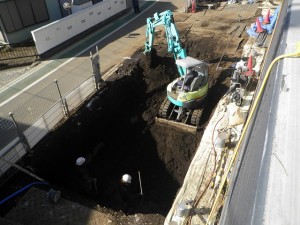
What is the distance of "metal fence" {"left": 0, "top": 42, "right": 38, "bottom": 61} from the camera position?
18016 mm

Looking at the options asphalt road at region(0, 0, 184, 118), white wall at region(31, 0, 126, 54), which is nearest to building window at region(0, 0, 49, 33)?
white wall at region(31, 0, 126, 54)

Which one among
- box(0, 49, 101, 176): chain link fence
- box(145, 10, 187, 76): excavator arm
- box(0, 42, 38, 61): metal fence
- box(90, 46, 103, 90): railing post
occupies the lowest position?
box(0, 42, 38, 61): metal fence

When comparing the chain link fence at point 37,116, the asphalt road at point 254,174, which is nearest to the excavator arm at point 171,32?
the chain link fence at point 37,116

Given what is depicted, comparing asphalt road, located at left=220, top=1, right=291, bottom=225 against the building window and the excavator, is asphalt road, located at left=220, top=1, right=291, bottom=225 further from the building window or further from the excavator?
the building window

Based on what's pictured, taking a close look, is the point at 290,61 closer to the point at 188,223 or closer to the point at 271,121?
the point at 271,121

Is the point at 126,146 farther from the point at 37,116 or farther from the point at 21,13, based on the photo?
the point at 21,13

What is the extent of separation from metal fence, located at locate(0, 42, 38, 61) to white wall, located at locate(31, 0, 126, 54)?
3.65 feet

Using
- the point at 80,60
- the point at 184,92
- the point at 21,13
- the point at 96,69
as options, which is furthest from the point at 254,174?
the point at 21,13

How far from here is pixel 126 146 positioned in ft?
43.4

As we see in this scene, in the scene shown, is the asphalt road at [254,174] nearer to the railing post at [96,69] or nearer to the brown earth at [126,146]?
the brown earth at [126,146]

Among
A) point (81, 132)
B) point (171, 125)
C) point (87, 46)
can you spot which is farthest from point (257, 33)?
point (81, 132)

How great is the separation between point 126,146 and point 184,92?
3.80m

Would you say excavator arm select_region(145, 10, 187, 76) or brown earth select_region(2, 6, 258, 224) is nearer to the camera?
brown earth select_region(2, 6, 258, 224)

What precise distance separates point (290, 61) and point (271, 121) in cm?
241
